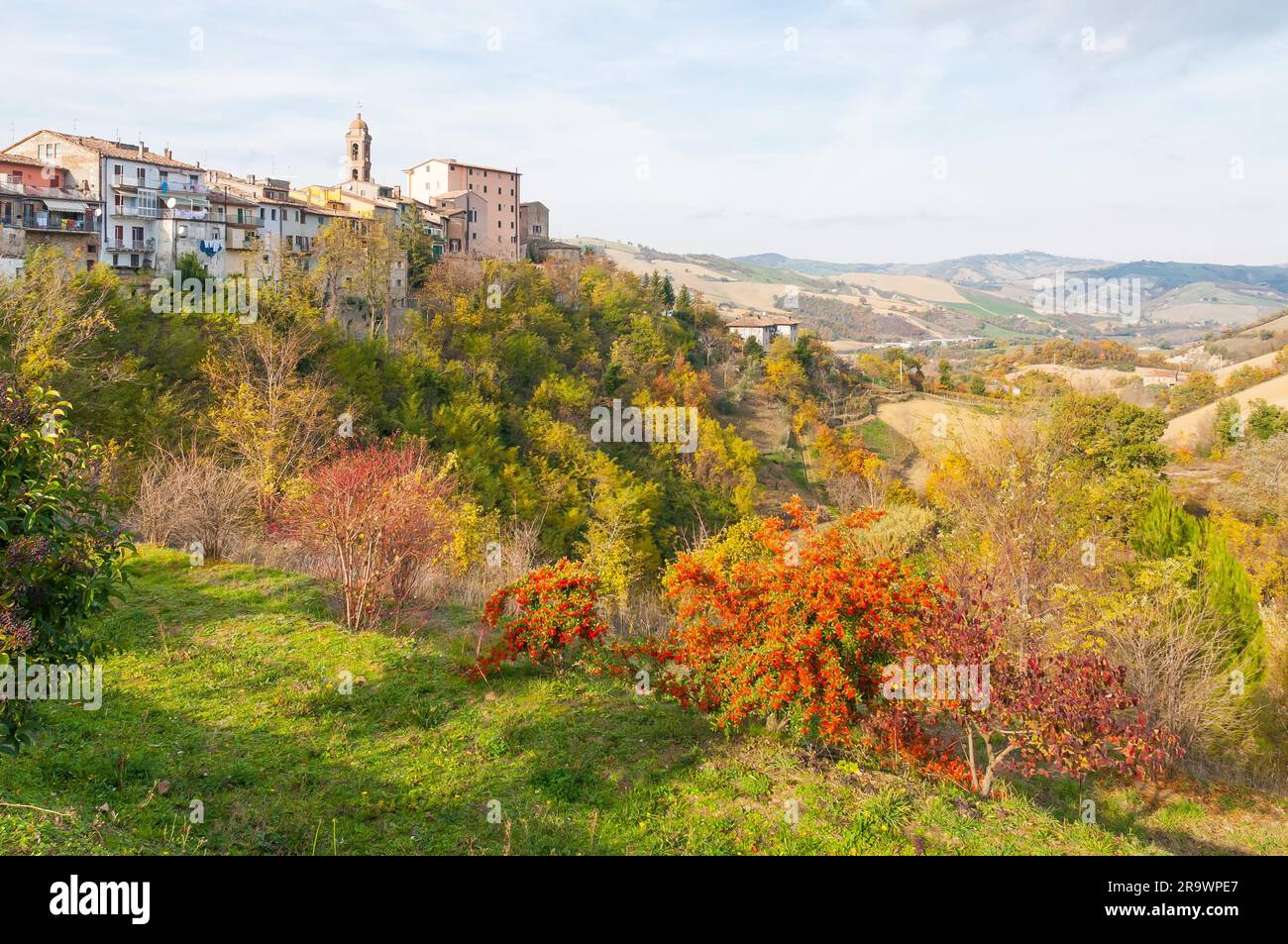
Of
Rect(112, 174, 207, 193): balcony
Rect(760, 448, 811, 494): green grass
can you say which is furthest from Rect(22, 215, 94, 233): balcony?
Rect(760, 448, 811, 494): green grass

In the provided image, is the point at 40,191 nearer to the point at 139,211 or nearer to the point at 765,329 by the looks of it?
the point at 139,211

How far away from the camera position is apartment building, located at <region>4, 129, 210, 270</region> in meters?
45.0

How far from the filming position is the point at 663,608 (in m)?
19.5

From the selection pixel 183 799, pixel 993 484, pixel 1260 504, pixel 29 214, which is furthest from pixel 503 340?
pixel 183 799

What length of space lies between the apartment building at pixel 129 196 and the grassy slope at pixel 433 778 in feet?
135

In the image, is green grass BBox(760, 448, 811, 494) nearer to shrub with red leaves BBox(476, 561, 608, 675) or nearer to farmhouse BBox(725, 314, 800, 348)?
farmhouse BBox(725, 314, 800, 348)

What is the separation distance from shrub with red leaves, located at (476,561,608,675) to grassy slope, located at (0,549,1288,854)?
39cm

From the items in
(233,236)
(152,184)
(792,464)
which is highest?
(152,184)

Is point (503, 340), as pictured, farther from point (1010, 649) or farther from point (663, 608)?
point (1010, 649)

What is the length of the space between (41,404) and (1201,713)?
54.4 ft

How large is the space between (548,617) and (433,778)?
3086 millimetres

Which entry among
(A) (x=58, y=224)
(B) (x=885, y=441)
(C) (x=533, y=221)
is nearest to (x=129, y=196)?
(A) (x=58, y=224)

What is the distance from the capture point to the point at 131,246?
45500mm

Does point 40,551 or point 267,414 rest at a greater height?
point 267,414
